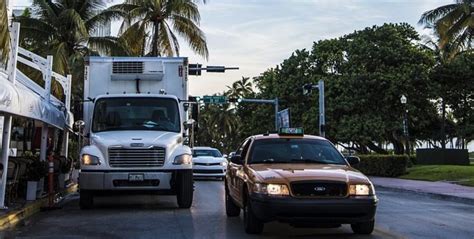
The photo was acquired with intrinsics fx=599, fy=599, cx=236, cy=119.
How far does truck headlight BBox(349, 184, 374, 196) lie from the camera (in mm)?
8633

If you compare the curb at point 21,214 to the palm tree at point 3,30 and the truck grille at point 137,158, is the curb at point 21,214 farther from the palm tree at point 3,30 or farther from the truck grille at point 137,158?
the palm tree at point 3,30

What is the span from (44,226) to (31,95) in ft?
10.6

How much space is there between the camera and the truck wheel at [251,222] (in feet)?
30.0

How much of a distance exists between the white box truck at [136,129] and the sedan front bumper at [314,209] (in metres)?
4.85

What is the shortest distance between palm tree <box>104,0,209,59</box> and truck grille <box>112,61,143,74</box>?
1861 centimetres

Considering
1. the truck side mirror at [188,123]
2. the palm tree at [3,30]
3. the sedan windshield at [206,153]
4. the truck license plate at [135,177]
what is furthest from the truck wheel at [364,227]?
the sedan windshield at [206,153]

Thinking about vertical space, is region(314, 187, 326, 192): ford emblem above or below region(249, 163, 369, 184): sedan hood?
below

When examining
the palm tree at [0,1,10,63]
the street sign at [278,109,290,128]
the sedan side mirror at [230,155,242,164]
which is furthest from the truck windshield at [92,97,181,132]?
the street sign at [278,109,290,128]

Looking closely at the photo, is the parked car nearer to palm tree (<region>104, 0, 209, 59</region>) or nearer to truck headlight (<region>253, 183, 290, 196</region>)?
truck headlight (<region>253, 183, 290, 196</region>)

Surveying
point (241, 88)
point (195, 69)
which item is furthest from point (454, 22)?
point (241, 88)

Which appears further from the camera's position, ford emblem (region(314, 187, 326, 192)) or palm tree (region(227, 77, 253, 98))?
palm tree (region(227, 77, 253, 98))

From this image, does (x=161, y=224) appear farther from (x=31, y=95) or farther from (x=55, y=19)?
(x=55, y=19)

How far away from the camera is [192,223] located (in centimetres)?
1100

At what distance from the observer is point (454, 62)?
41.8 m
